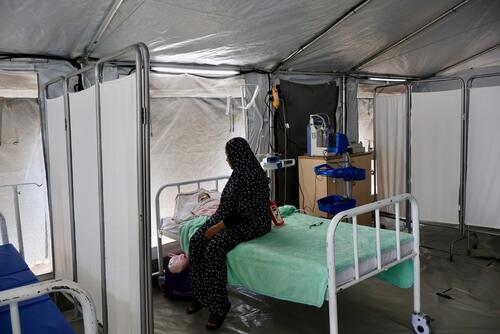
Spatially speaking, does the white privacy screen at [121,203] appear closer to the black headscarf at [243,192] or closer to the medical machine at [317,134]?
the black headscarf at [243,192]

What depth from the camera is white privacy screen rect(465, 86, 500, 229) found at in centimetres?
386

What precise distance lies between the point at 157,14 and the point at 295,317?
2388 millimetres

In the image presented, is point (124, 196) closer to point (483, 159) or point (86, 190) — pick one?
point (86, 190)

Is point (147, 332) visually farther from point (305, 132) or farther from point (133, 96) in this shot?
point (305, 132)

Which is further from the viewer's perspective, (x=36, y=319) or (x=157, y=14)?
(x=157, y=14)

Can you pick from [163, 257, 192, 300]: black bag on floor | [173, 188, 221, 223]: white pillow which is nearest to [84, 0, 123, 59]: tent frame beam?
[173, 188, 221, 223]: white pillow

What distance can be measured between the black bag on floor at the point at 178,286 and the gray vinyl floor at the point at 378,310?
0.07 metres

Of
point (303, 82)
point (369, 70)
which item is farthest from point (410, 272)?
point (369, 70)

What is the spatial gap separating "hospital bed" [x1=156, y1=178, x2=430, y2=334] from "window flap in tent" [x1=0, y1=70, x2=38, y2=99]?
2.08 metres

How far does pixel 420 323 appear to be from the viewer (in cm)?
262

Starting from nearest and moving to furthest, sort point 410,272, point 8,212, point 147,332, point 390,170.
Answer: point 147,332
point 410,272
point 8,212
point 390,170

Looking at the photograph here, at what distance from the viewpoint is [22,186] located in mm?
3297

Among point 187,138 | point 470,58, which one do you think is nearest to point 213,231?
point 187,138

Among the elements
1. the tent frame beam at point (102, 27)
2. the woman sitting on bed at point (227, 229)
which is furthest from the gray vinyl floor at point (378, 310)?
the tent frame beam at point (102, 27)
